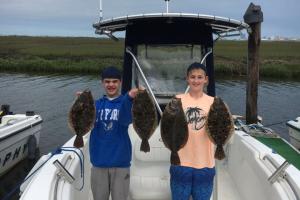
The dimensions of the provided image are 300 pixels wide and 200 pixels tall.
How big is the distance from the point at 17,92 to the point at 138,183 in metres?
21.2

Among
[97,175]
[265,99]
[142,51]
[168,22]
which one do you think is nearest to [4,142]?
[142,51]

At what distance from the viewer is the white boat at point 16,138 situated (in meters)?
10.2

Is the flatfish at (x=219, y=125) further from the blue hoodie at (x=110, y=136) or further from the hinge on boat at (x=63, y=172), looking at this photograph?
the hinge on boat at (x=63, y=172)

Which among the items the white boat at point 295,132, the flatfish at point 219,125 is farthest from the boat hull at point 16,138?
the white boat at point 295,132

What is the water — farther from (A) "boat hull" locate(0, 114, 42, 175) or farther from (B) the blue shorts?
(B) the blue shorts

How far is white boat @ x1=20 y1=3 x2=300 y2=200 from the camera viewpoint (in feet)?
16.6

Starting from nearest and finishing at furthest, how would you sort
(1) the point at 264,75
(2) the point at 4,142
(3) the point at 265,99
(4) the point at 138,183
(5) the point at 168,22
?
1. (4) the point at 138,183
2. (5) the point at 168,22
3. (2) the point at 4,142
4. (3) the point at 265,99
5. (1) the point at 264,75

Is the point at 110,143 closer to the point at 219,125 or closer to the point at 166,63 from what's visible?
the point at 219,125

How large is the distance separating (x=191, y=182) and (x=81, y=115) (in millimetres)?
1345

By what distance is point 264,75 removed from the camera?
36.1 m

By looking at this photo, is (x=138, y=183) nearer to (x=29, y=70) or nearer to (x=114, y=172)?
(x=114, y=172)

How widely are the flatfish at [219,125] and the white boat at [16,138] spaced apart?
721 centimetres

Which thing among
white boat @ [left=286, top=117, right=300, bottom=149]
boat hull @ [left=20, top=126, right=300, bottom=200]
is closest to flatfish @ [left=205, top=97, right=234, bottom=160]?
boat hull @ [left=20, top=126, right=300, bottom=200]

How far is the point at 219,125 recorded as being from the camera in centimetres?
394
